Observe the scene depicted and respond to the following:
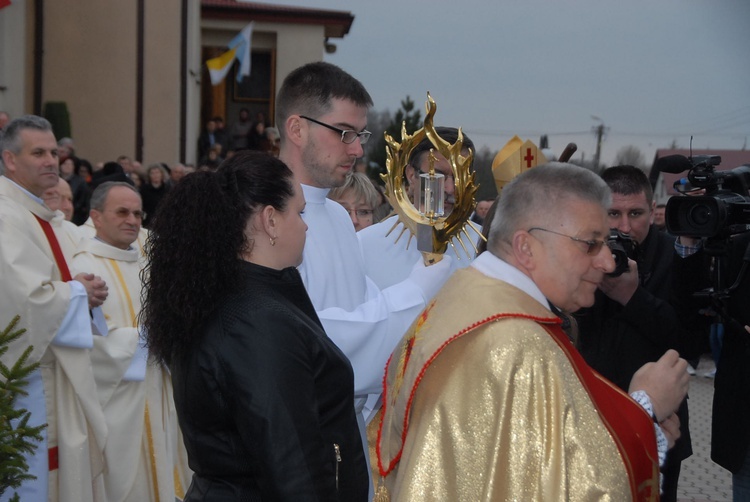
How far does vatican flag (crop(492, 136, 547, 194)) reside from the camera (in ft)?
13.0

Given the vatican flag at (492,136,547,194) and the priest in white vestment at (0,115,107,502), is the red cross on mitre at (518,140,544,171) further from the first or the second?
the priest in white vestment at (0,115,107,502)

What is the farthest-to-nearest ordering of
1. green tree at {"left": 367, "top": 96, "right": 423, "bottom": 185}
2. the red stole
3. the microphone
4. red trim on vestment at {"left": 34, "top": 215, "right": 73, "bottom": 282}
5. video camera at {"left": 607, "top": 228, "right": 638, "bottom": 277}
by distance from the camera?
green tree at {"left": 367, "top": 96, "right": 423, "bottom": 185}
red trim on vestment at {"left": 34, "top": 215, "right": 73, "bottom": 282}
the microphone
video camera at {"left": 607, "top": 228, "right": 638, "bottom": 277}
the red stole

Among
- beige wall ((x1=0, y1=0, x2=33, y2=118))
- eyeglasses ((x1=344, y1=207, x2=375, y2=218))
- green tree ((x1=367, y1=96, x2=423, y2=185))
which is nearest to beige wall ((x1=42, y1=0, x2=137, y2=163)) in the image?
beige wall ((x1=0, y1=0, x2=33, y2=118))

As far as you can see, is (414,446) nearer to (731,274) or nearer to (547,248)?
(547,248)

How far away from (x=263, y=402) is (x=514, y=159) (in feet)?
6.48

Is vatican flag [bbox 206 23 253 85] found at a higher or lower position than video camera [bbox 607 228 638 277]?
higher

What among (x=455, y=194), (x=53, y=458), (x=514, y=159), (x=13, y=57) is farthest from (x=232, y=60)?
(x=455, y=194)

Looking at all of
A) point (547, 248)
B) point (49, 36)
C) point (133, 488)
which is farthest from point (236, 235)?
point (49, 36)

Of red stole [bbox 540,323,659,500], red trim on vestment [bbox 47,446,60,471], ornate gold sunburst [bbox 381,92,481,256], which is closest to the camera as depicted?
red stole [bbox 540,323,659,500]

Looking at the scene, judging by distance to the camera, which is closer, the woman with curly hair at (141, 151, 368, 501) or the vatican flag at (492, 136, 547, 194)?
the woman with curly hair at (141, 151, 368, 501)

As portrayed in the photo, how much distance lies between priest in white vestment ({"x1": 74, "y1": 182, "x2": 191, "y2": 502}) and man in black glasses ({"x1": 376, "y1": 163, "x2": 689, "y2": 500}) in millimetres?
3454

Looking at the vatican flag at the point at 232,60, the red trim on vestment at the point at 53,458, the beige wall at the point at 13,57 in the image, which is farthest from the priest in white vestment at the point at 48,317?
the vatican flag at the point at 232,60

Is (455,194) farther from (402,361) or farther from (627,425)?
(627,425)

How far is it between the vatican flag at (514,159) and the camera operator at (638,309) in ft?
1.55
